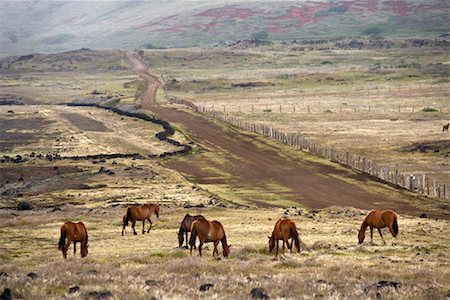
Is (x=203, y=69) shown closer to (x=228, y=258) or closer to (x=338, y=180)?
(x=338, y=180)

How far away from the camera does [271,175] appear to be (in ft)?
182

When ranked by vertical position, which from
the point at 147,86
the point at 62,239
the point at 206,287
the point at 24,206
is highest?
the point at 206,287

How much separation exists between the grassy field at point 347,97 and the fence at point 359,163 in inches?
66.9

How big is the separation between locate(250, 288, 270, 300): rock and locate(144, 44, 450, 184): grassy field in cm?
3748

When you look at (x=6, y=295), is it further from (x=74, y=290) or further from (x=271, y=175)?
(x=271, y=175)

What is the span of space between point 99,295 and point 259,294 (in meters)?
3.34

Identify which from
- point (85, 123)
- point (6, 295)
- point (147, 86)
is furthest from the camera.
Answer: point (147, 86)

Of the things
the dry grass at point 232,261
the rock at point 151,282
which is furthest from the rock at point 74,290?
the rock at point 151,282

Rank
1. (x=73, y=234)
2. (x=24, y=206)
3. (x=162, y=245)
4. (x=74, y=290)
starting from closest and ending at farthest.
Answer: (x=74, y=290)
(x=73, y=234)
(x=162, y=245)
(x=24, y=206)

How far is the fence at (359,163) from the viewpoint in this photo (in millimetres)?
48219

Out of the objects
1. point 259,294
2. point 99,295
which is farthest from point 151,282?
point 259,294

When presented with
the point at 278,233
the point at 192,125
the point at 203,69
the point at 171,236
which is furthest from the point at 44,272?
the point at 203,69

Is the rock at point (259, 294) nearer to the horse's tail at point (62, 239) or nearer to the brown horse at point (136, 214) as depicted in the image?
the horse's tail at point (62, 239)

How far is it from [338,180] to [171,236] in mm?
23889
